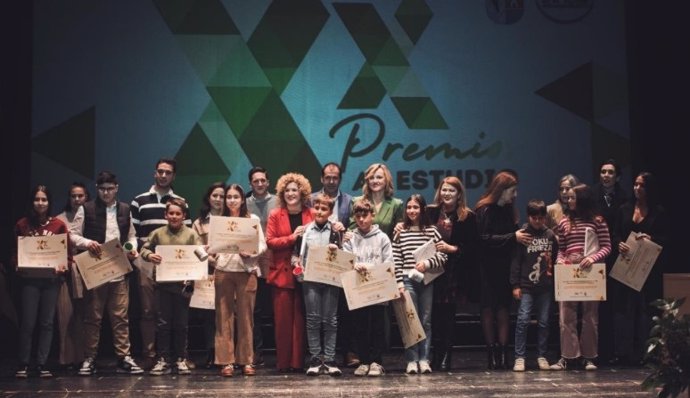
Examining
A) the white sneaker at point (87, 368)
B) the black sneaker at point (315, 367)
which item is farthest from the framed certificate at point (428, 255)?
the white sneaker at point (87, 368)

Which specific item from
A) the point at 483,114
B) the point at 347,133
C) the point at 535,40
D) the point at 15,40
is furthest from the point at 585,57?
the point at 15,40

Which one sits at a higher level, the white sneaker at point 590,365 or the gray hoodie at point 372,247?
the gray hoodie at point 372,247

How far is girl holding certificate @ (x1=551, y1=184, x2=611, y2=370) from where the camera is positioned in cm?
732

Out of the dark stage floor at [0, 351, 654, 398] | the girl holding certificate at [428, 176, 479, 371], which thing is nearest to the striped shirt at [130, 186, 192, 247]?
the dark stage floor at [0, 351, 654, 398]

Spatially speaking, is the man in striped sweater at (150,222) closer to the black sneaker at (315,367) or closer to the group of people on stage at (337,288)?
the group of people on stage at (337,288)

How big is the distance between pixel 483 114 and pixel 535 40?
2.89ft

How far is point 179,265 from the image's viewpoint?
7113mm

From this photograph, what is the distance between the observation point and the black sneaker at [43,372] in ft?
23.2

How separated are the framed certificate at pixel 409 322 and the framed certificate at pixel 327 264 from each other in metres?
0.48

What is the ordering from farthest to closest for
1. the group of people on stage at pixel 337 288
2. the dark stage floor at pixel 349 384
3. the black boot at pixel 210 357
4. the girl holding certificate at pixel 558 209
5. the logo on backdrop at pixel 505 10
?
the logo on backdrop at pixel 505 10 < the girl holding certificate at pixel 558 209 < the black boot at pixel 210 357 < the group of people on stage at pixel 337 288 < the dark stage floor at pixel 349 384

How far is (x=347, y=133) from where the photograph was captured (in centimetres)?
907

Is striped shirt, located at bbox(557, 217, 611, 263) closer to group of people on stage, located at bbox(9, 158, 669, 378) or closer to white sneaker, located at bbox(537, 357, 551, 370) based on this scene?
group of people on stage, located at bbox(9, 158, 669, 378)

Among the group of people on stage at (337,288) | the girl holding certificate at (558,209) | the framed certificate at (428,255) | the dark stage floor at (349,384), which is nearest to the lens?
the dark stage floor at (349,384)

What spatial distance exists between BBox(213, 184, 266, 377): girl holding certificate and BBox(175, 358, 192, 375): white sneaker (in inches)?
10.3
